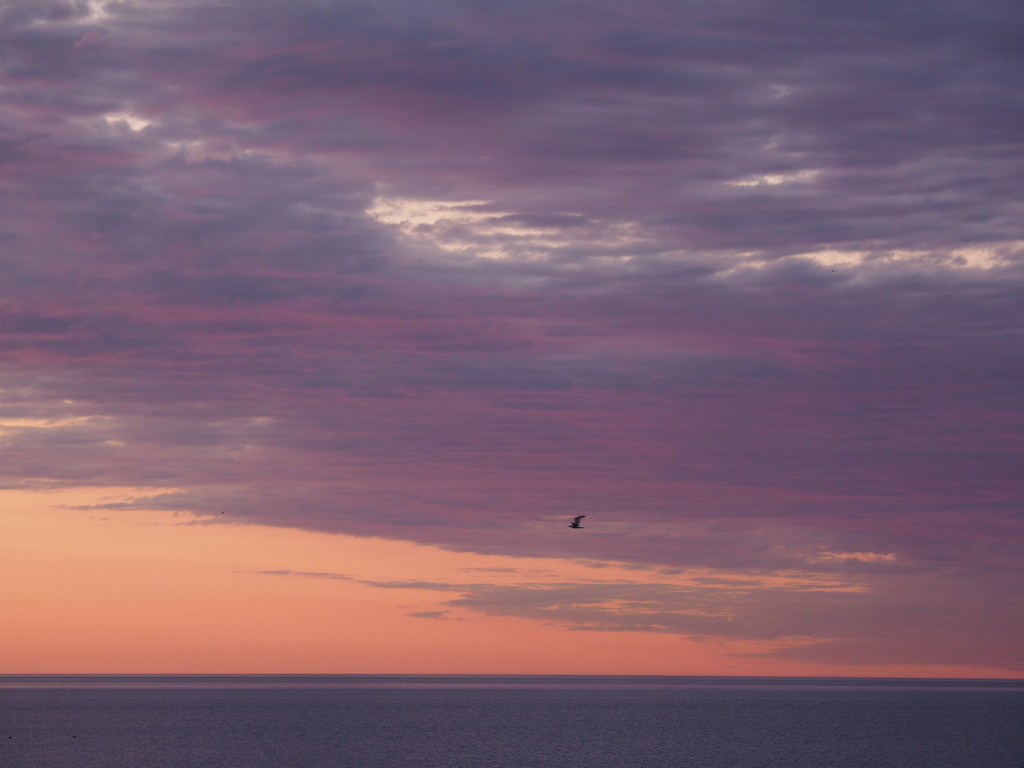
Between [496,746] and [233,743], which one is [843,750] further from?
[233,743]

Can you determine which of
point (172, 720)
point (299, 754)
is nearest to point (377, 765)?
point (299, 754)

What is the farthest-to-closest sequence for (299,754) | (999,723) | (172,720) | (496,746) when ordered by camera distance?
(999,723) < (172,720) < (496,746) < (299,754)

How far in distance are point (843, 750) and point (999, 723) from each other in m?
74.6

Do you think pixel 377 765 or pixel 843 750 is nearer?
pixel 377 765

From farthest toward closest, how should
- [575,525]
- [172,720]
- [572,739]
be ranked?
1. [172,720]
2. [572,739]
3. [575,525]

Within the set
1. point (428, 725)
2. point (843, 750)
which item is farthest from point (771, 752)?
point (428, 725)

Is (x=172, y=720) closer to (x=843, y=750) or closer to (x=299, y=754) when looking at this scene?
(x=299, y=754)

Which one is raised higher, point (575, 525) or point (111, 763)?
point (575, 525)

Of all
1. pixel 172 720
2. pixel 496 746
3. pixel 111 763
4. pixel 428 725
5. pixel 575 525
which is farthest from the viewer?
pixel 172 720

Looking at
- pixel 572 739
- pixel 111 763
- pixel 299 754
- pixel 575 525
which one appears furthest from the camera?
pixel 572 739

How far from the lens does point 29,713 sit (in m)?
199

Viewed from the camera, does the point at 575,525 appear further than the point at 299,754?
No

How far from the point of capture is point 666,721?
185 m

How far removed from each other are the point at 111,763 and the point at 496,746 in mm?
40600
